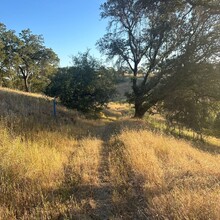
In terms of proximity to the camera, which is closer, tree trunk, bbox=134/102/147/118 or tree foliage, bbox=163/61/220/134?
tree foliage, bbox=163/61/220/134

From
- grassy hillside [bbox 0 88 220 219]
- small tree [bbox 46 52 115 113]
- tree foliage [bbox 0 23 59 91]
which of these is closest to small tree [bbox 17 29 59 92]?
tree foliage [bbox 0 23 59 91]

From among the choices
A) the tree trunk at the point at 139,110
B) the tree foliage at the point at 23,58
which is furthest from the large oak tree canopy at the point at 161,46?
the tree foliage at the point at 23,58

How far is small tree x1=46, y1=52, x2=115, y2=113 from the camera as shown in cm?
2372

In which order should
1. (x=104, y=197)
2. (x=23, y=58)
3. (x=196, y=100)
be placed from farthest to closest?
1. (x=23, y=58)
2. (x=196, y=100)
3. (x=104, y=197)

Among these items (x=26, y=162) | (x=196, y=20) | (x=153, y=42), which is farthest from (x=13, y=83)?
(x=26, y=162)

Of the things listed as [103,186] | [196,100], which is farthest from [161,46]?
[103,186]

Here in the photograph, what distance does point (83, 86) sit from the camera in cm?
2380

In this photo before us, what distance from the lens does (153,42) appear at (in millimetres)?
23406

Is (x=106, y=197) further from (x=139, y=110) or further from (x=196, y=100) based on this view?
(x=139, y=110)

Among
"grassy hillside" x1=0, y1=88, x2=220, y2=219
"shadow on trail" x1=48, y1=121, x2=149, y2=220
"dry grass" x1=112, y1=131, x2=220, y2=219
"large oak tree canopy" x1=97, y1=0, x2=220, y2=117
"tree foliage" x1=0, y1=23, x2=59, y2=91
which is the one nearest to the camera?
"dry grass" x1=112, y1=131, x2=220, y2=219

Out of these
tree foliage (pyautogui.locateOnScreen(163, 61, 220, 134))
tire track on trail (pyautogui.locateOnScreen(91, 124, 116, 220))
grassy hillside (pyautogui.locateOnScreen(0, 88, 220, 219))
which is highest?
tree foliage (pyautogui.locateOnScreen(163, 61, 220, 134))

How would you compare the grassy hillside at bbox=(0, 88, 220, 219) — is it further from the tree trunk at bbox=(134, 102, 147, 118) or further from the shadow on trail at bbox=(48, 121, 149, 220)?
the tree trunk at bbox=(134, 102, 147, 118)

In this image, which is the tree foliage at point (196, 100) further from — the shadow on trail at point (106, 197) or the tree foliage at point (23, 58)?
the tree foliage at point (23, 58)

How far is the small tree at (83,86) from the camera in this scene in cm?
2372
